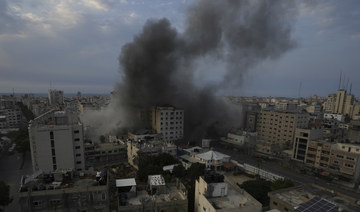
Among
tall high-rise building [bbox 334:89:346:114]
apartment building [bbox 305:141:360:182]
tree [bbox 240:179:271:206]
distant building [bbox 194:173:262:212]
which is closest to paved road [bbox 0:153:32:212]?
distant building [bbox 194:173:262:212]

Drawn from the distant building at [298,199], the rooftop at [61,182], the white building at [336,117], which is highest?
the rooftop at [61,182]

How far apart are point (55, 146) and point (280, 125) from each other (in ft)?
131

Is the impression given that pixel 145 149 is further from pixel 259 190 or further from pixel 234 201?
pixel 234 201

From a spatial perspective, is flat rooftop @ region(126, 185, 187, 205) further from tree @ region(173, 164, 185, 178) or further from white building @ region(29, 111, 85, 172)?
white building @ region(29, 111, 85, 172)

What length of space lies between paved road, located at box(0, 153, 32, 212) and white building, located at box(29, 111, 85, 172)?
422 centimetres

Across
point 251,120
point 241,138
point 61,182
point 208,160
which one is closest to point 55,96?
point 251,120

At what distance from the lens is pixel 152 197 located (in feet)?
38.9

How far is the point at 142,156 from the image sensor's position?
24281 mm

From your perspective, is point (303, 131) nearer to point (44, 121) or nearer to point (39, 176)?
point (39, 176)

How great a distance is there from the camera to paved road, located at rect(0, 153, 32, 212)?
19.0 m

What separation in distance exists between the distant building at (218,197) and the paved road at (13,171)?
57.4 ft

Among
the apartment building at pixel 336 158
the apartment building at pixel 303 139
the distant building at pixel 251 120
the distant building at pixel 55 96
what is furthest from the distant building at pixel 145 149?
the distant building at pixel 55 96

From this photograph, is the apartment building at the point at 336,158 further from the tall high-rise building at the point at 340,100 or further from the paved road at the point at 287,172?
the tall high-rise building at the point at 340,100

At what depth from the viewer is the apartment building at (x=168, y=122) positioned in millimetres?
38250
